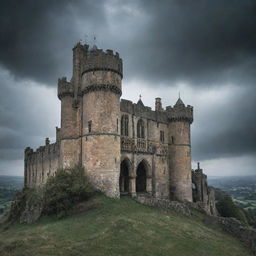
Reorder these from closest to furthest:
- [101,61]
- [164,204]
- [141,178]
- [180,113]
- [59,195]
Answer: [59,195]
[164,204]
[101,61]
[141,178]
[180,113]

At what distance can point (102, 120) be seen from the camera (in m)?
32.9

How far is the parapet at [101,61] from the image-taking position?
33469mm

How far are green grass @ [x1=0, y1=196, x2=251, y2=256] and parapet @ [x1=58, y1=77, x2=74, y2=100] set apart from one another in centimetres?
1451

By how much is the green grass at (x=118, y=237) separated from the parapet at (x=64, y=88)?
47.6ft

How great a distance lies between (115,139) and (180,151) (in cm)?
1440

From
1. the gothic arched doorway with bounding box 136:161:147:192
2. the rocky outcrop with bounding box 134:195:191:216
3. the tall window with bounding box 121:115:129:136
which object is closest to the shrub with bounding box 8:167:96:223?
the rocky outcrop with bounding box 134:195:191:216

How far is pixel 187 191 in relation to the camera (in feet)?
142

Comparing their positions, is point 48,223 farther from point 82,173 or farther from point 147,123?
point 147,123

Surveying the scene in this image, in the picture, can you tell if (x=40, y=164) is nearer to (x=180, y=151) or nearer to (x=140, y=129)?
(x=140, y=129)

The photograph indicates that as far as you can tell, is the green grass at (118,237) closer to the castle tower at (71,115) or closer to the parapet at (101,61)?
the castle tower at (71,115)

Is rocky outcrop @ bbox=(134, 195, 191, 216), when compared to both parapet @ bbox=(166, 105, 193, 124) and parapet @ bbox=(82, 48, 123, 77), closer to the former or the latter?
parapet @ bbox=(82, 48, 123, 77)

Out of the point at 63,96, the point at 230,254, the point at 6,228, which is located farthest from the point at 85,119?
the point at 230,254

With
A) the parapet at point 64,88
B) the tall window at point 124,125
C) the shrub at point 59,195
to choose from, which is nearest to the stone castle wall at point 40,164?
the parapet at point 64,88

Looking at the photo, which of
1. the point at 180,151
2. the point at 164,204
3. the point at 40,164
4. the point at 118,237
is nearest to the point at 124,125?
the point at 180,151
